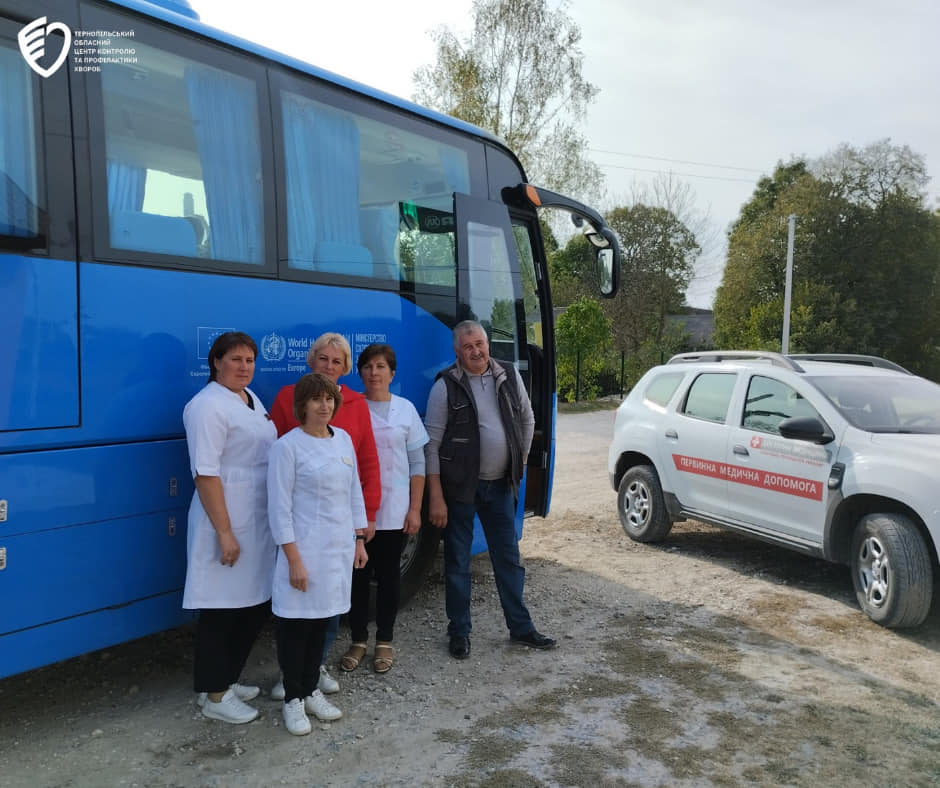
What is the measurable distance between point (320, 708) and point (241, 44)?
349 cm

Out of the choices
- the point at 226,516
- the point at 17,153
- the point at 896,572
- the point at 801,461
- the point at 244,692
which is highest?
the point at 17,153

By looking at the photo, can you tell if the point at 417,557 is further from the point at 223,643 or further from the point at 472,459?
the point at 223,643

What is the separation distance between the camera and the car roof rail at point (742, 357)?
6.64 meters

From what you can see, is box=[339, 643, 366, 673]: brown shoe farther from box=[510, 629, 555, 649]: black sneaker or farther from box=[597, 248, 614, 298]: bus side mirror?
box=[597, 248, 614, 298]: bus side mirror

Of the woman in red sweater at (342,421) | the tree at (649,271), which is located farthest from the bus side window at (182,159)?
the tree at (649,271)

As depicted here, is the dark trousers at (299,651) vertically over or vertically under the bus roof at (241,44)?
under

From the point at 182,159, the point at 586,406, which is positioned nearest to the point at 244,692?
the point at 182,159

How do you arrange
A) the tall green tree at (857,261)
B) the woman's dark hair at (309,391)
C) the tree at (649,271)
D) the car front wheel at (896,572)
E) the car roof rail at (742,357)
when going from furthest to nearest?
the tall green tree at (857,261) < the tree at (649,271) < the car roof rail at (742,357) < the car front wheel at (896,572) < the woman's dark hair at (309,391)

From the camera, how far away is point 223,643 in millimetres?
3863

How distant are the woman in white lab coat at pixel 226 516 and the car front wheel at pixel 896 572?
3958 millimetres

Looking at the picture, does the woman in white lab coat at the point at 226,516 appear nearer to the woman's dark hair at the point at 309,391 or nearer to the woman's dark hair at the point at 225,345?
the woman's dark hair at the point at 225,345

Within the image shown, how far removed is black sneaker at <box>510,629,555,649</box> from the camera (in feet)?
16.5

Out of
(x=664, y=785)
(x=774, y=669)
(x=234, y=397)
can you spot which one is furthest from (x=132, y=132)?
(x=774, y=669)

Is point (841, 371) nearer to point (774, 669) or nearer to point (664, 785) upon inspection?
point (774, 669)
